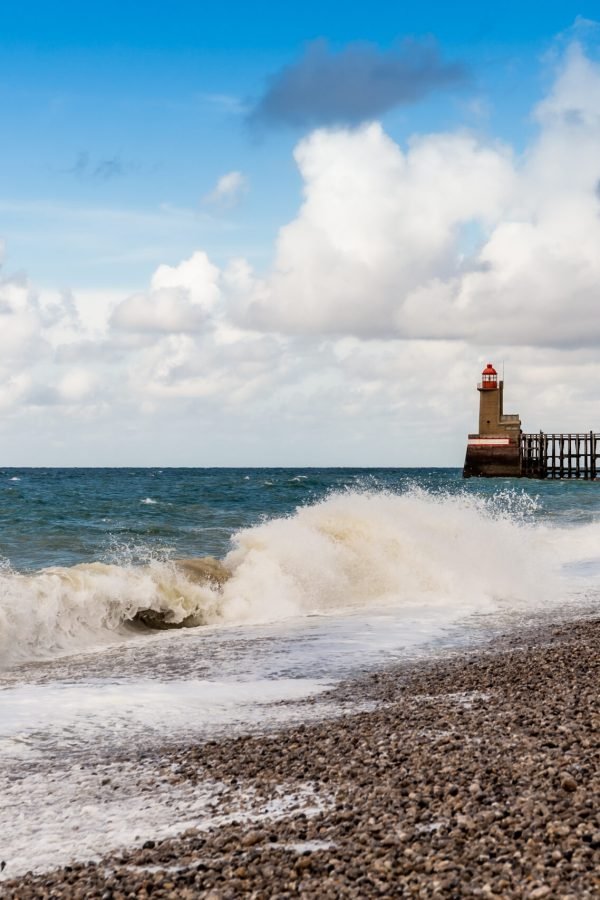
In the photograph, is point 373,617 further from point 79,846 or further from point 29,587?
point 79,846

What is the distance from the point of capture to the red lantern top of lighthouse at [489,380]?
6225cm

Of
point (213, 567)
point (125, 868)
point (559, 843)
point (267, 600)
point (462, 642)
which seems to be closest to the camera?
point (559, 843)

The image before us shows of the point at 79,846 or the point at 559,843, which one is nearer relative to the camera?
the point at 559,843

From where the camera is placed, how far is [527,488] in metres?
51.7

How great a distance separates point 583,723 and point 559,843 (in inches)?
73.1

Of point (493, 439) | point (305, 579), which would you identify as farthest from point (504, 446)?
→ point (305, 579)

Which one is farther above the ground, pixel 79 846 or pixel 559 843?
pixel 559 843

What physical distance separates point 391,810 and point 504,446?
6028 cm

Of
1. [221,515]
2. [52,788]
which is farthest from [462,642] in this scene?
[221,515]

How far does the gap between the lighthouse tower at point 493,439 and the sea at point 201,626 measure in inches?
1583

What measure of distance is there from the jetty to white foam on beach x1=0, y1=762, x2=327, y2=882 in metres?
59.4

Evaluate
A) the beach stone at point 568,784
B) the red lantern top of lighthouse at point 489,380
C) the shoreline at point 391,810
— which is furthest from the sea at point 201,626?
the red lantern top of lighthouse at point 489,380

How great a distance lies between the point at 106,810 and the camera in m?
4.52

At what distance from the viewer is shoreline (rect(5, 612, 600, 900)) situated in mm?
3439
